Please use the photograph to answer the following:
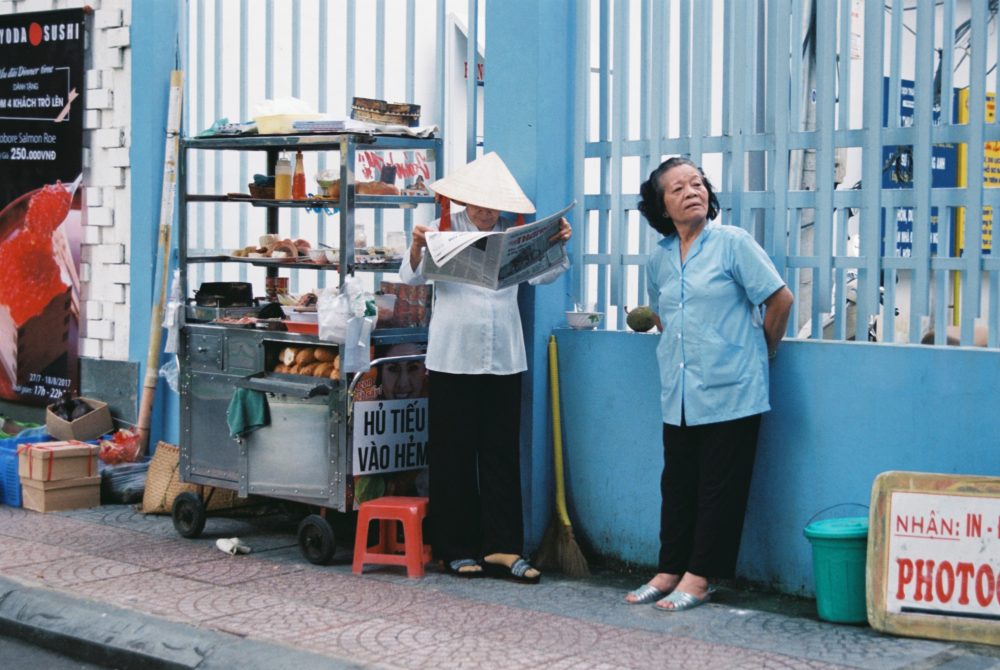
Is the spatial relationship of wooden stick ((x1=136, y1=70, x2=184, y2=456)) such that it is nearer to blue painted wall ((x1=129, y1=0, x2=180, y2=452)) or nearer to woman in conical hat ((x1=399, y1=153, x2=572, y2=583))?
blue painted wall ((x1=129, y1=0, x2=180, y2=452))

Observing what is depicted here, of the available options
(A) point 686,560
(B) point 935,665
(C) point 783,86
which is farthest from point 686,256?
(B) point 935,665

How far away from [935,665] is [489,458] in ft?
7.59

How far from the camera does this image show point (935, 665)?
4.88 meters

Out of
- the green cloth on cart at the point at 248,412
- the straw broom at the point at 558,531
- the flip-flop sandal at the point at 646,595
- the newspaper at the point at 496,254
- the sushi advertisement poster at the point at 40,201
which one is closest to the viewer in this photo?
the flip-flop sandal at the point at 646,595

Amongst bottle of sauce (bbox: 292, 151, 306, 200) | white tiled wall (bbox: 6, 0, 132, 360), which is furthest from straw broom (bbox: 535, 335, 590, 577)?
white tiled wall (bbox: 6, 0, 132, 360)

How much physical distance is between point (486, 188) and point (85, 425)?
382cm

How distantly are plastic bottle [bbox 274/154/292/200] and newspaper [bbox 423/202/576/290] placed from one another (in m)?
1.30

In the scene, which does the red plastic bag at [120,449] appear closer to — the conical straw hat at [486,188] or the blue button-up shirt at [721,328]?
the conical straw hat at [486,188]

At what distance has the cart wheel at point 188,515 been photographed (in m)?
7.30

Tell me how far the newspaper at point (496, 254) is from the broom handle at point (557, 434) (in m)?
0.57

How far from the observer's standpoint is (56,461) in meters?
7.96

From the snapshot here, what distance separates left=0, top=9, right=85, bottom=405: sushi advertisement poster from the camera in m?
9.45

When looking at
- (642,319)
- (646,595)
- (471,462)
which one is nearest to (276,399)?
(471,462)

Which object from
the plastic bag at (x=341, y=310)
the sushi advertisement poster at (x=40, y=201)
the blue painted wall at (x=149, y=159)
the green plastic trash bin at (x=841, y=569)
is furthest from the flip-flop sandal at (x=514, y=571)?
the sushi advertisement poster at (x=40, y=201)
